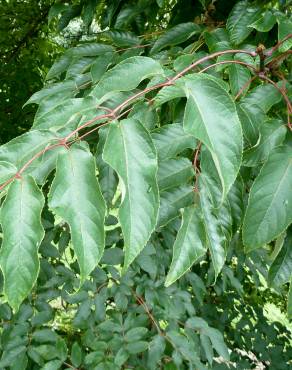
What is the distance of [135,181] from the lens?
0.69 metres

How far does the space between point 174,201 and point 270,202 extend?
0.17m

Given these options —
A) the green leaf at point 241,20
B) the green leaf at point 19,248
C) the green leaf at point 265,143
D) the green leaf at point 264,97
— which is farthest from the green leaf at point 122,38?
the green leaf at point 19,248

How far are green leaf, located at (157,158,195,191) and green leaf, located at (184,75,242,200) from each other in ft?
0.59

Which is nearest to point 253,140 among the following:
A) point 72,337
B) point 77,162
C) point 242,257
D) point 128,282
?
point 77,162

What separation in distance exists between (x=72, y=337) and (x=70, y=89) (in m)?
1.02

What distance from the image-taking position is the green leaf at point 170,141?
0.90 m

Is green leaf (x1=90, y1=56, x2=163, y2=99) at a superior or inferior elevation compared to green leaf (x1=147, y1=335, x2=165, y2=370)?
superior

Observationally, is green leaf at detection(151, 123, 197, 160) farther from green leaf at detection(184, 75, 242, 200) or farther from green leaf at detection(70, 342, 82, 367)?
green leaf at detection(70, 342, 82, 367)

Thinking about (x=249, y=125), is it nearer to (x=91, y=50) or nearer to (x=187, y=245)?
(x=187, y=245)

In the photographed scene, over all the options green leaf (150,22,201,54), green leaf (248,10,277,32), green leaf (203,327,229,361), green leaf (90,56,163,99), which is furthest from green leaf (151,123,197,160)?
green leaf (203,327,229,361)

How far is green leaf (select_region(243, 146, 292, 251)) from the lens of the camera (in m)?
0.81

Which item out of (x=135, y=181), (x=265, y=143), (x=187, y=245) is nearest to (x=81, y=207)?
(x=135, y=181)

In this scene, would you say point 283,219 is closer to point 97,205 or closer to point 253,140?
point 253,140

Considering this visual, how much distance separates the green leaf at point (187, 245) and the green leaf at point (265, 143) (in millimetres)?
144
